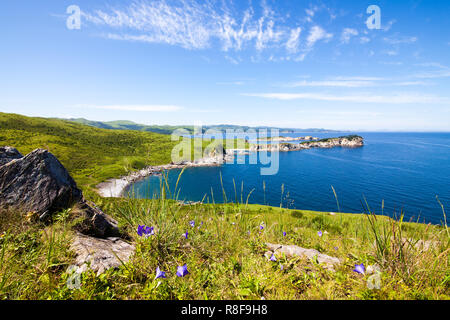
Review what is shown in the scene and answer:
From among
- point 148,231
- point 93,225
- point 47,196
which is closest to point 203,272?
point 148,231

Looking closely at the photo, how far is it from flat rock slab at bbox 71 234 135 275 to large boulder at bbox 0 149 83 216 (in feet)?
4.46

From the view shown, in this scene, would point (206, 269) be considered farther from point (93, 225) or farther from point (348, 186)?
point (348, 186)

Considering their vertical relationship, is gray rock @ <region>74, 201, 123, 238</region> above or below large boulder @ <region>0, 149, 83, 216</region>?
below

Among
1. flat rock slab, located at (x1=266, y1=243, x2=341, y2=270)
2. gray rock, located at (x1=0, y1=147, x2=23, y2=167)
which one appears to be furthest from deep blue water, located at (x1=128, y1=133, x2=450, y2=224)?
gray rock, located at (x1=0, y1=147, x2=23, y2=167)

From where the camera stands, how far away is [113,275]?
103 inches

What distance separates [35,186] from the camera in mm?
4438

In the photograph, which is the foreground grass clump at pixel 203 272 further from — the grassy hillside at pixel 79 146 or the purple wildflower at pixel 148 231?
the grassy hillside at pixel 79 146

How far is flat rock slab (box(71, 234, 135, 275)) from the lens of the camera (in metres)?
2.90

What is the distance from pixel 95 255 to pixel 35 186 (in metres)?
2.87

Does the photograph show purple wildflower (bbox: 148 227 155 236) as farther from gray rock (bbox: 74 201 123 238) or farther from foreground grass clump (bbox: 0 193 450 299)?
gray rock (bbox: 74 201 123 238)

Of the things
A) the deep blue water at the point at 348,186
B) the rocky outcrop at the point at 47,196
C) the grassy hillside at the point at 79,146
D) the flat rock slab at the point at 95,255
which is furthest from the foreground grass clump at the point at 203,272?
the grassy hillside at the point at 79,146
